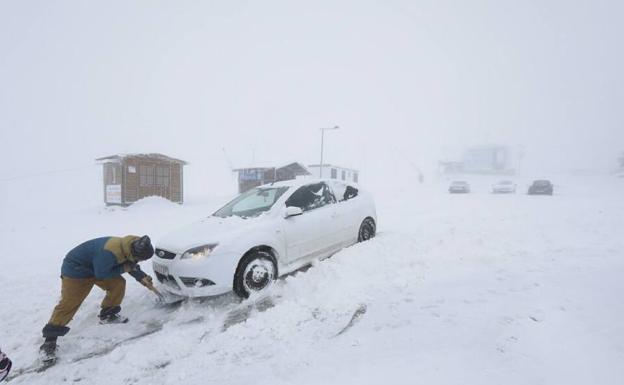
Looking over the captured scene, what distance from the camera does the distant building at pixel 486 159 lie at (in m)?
63.2

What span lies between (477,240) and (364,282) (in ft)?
10.3

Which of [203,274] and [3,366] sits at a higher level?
[203,274]

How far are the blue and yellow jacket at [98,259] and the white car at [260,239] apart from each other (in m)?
0.56

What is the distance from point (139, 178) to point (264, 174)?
1132cm

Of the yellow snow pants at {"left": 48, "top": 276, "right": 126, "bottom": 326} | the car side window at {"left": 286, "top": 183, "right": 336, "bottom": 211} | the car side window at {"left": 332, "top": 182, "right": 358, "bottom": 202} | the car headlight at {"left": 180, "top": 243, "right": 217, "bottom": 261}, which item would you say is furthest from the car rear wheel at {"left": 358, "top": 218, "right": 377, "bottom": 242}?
the yellow snow pants at {"left": 48, "top": 276, "right": 126, "bottom": 326}

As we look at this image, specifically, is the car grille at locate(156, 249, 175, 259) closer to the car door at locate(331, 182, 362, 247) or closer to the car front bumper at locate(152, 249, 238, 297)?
the car front bumper at locate(152, 249, 238, 297)

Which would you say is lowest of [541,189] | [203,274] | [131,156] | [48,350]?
[48,350]

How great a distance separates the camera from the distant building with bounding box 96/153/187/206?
1934cm

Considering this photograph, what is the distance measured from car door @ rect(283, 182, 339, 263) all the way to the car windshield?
0.35 meters

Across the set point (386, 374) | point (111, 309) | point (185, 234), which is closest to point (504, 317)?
point (386, 374)

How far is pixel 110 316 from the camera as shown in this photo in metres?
3.89

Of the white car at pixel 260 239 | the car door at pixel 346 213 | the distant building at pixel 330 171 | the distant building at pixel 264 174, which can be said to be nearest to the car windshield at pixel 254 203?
the white car at pixel 260 239

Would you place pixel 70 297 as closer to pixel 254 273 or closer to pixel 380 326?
pixel 254 273

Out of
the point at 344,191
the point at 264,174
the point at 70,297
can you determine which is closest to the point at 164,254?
the point at 70,297
